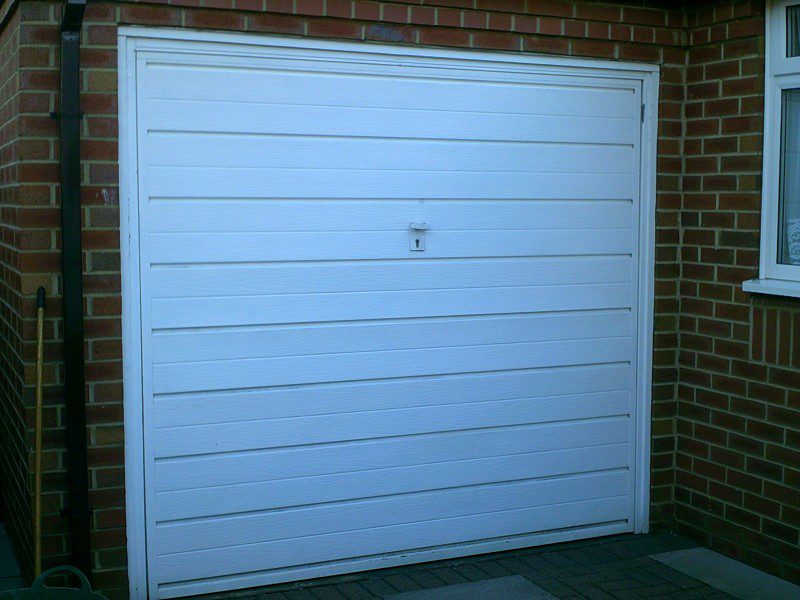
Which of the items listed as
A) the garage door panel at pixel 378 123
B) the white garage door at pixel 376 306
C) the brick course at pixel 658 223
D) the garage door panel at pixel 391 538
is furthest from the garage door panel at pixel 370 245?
the garage door panel at pixel 391 538

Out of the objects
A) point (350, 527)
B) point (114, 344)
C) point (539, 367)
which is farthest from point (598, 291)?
point (114, 344)

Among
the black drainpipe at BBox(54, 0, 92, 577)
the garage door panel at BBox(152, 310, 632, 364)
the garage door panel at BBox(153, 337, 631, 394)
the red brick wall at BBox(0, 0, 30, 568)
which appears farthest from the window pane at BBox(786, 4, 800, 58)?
the red brick wall at BBox(0, 0, 30, 568)

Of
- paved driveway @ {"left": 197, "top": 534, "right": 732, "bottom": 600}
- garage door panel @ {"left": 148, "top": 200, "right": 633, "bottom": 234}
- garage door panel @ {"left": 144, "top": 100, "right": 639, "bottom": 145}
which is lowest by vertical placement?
paved driveway @ {"left": 197, "top": 534, "right": 732, "bottom": 600}

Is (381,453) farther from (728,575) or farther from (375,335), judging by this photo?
(728,575)

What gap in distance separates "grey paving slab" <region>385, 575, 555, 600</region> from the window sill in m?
1.85

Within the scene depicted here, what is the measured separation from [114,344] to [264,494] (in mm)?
1045

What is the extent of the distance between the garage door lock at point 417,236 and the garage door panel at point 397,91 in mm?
587

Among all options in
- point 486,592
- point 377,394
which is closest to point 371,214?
point 377,394

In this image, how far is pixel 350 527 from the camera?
526 cm

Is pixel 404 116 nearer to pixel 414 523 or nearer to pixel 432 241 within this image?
pixel 432 241

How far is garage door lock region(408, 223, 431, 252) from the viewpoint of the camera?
5230 millimetres

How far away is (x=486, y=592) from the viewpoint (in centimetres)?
508

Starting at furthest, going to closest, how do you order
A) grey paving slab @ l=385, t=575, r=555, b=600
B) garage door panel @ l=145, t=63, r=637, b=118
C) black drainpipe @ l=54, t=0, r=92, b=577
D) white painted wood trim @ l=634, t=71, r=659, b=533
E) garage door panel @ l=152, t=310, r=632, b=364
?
white painted wood trim @ l=634, t=71, r=659, b=533 → grey paving slab @ l=385, t=575, r=555, b=600 → garage door panel @ l=152, t=310, r=632, b=364 → garage door panel @ l=145, t=63, r=637, b=118 → black drainpipe @ l=54, t=0, r=92, b=577

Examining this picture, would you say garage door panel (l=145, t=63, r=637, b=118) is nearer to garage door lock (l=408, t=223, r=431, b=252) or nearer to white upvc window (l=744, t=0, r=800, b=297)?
garage door lock (l=408, t=223, r=431, b=252)
